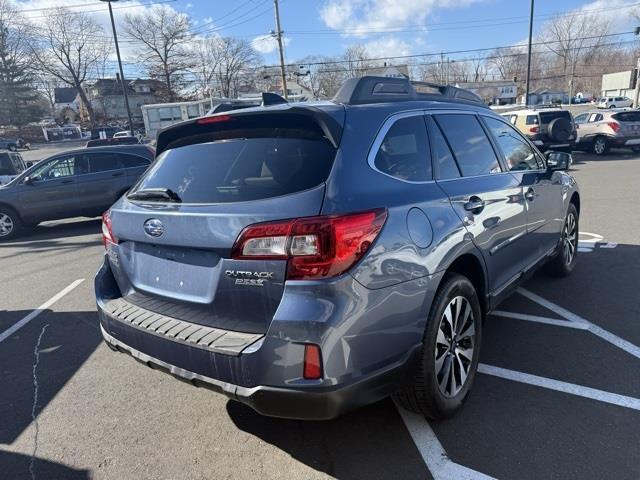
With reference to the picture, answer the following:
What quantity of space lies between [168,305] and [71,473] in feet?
3.47

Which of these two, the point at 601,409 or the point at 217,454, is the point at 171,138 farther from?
the point at 601,409

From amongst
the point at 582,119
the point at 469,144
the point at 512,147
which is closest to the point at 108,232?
the point at 469,144

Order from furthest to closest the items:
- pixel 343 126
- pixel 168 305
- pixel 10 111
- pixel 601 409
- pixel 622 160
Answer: pixel 10 111, pixel 622 160, pixel 601 409, pixel 168 305, pixel 343 126

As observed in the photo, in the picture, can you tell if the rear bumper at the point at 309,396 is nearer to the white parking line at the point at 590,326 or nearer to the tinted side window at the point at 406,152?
the tinted side window at the point at 406,152

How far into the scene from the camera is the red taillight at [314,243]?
2.00 metres

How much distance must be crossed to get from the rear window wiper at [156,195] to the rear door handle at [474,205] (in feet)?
5.59

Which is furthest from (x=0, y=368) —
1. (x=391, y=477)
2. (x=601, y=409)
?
(x=601, y=409)

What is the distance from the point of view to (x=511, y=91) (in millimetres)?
99438

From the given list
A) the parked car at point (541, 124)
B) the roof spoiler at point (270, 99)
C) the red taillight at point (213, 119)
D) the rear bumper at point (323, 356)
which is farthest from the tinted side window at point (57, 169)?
the parked car at point (541, 124)

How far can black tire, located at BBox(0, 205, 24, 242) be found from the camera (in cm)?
958

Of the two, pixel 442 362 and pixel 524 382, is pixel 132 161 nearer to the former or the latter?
pixel 442 362

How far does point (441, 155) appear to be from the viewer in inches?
114

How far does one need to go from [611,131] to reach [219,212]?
19.3m

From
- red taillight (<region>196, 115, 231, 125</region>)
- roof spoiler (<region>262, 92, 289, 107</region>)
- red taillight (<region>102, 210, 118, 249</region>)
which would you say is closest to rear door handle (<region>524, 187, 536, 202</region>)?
roof spoiler (<region>262, 92, 289, 107</region>)
